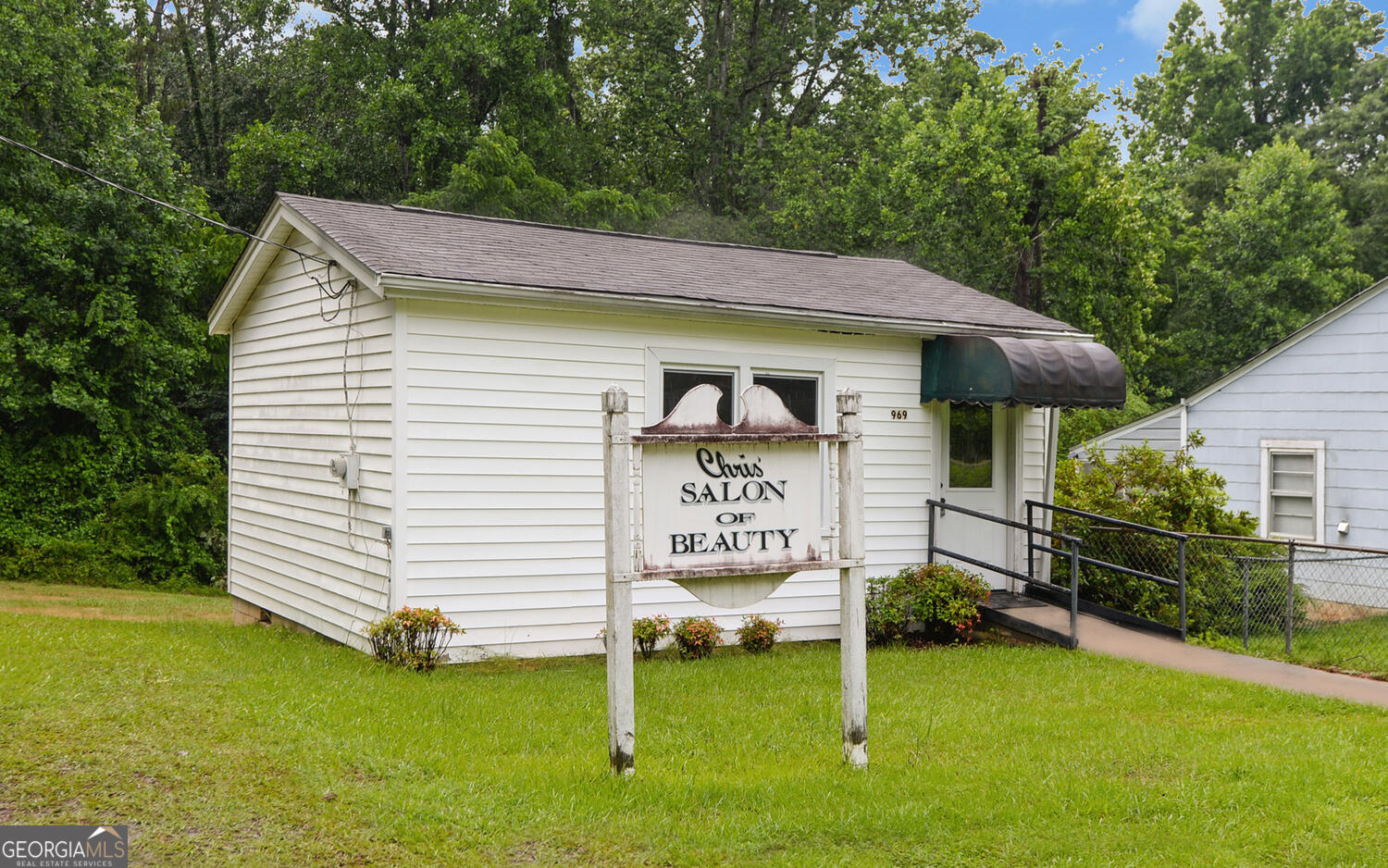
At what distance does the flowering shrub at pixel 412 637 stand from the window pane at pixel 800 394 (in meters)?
3.89

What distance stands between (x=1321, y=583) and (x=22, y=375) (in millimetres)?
19627

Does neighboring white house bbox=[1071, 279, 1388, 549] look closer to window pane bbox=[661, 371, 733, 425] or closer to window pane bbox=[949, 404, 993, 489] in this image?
window pane bbox=[949, 404, 993, 489]

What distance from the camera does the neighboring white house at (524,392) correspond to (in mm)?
8930

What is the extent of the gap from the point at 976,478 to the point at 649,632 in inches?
173

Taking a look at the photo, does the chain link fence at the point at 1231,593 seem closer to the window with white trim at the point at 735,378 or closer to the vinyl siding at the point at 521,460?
the window with white trim at the point at 735,378

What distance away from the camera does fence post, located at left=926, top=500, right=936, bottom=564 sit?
11234mm

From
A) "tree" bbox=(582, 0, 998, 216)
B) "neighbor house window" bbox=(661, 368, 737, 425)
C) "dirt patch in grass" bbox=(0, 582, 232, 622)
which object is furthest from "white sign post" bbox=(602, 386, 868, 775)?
"tree" bbox=(582, 0, 998, 216)

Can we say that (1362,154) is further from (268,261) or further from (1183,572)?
(268,261)

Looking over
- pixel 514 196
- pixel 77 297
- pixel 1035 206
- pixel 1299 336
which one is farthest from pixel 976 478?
pixel 77 297

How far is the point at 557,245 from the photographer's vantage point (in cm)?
1129

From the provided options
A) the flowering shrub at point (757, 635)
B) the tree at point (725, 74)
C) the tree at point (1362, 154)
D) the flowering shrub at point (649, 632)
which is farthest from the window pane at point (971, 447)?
the tree at point (1362, 154)

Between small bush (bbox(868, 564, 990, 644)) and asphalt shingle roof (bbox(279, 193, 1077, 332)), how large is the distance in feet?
8.53

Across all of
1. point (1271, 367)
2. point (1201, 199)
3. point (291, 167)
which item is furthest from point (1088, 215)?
point (291, 167)

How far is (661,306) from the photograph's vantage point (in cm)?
966
